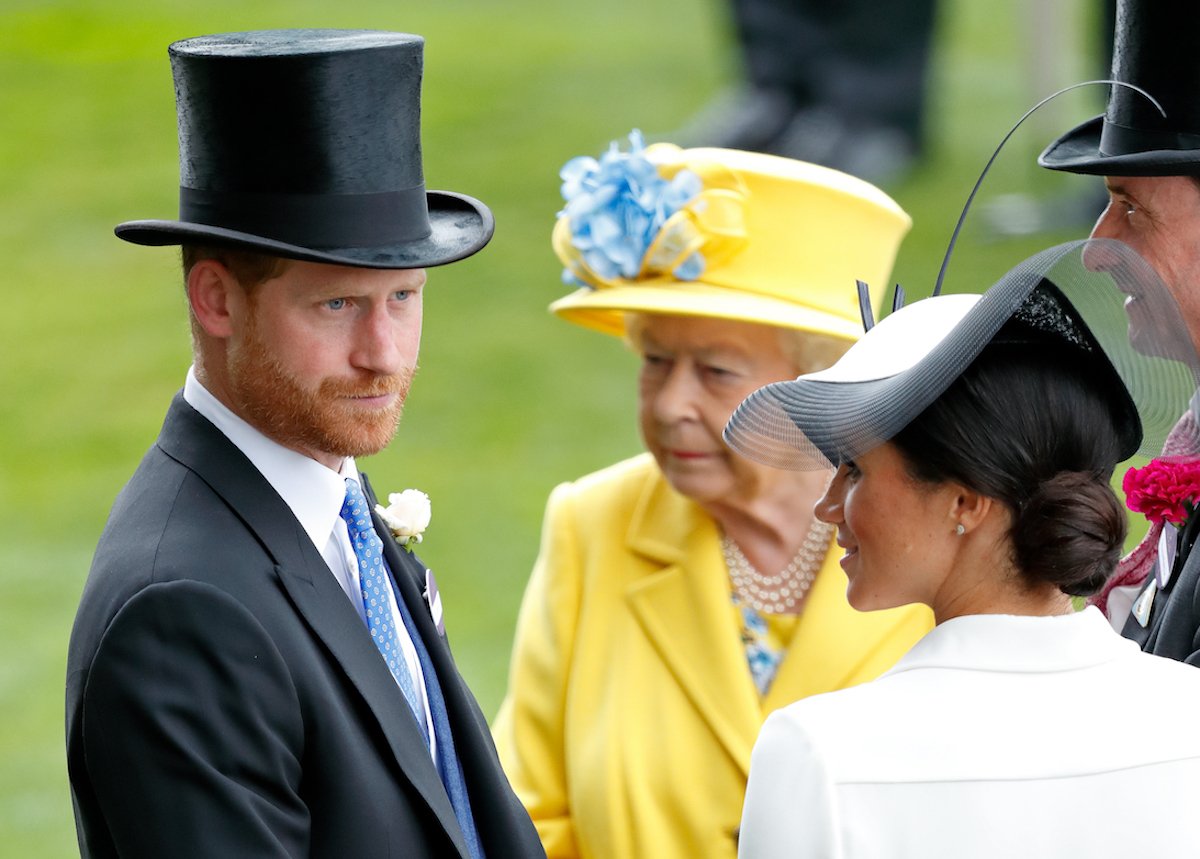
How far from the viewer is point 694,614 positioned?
3.47 m

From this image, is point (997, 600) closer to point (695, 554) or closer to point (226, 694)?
point (226, 694)

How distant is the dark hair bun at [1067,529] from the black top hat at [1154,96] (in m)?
0.83

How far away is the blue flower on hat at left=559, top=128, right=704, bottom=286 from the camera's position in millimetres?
3439

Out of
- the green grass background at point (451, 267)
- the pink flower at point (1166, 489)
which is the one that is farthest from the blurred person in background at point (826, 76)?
the pink flower at point (1166, 489)

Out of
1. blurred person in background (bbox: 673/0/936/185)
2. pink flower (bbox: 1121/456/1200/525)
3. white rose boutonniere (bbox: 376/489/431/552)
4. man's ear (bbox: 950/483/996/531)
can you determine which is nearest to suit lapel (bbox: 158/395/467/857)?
white rose boutonniere (bbox: 376/489/431/552)

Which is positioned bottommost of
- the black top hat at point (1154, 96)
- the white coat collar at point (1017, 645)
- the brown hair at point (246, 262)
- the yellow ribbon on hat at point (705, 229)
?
the white coat collar at point (1017, 645)

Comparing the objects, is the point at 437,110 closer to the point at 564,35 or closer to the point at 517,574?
the point at 564,35

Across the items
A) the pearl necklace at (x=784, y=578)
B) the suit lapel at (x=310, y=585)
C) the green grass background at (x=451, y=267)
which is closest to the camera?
the suit lapel at (x=310, y=585)

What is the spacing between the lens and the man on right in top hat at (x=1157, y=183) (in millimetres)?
2771

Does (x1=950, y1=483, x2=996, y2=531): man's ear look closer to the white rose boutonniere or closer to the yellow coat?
the white rose boutonniere

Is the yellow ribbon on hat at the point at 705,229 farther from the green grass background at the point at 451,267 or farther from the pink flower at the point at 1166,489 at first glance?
the green grass background at the point at 451,267

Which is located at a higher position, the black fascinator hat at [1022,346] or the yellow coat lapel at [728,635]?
the black fascinator hat at [1022,346]

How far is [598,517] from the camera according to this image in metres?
3.63

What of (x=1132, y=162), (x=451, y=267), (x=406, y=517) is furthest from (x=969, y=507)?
(x=451, y=267)
